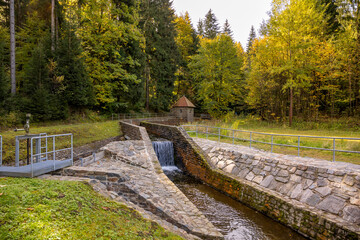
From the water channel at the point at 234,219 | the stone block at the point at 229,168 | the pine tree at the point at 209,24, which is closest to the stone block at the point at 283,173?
the water channel at the point at 234,219

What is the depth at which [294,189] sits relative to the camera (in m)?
7.05

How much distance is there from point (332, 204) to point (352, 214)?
0.55 m

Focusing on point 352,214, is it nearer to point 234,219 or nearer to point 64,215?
point 234,219

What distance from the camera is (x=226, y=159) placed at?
10.4m

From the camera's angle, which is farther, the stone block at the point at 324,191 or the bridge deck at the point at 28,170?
the stone block at the point at 324,191

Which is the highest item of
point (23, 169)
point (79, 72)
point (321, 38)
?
point (321, 38)

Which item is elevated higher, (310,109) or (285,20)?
(285,20)

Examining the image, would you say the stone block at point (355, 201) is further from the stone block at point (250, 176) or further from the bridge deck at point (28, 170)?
the bridge deck at point (28, 170)

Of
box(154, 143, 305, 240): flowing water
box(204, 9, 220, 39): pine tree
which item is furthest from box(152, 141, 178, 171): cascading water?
box(204, 9, 220, 39): pine tree

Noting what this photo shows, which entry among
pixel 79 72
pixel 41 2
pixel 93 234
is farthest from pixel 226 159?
pixel 41 2

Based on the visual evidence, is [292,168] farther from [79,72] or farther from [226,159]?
[79,72]

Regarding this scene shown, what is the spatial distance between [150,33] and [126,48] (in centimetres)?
796

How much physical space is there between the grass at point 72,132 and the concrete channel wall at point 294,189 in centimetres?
865

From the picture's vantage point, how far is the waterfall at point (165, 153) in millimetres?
14125
